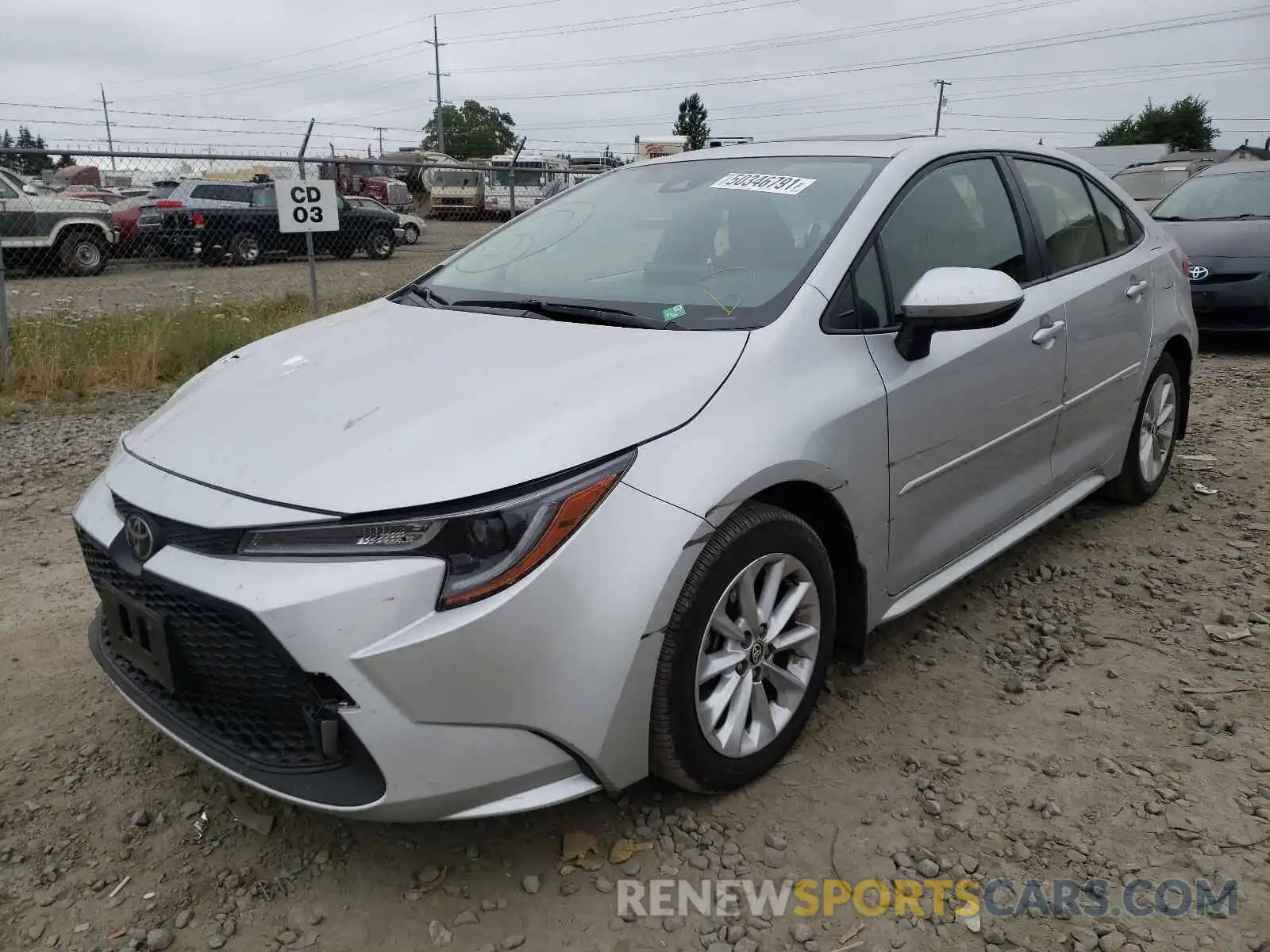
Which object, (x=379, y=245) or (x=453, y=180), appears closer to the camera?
(x=379, y=245)

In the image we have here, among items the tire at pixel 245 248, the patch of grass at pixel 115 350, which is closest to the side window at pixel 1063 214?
the patch of grass at pixel 115 350

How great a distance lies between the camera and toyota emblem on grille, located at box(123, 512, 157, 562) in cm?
204

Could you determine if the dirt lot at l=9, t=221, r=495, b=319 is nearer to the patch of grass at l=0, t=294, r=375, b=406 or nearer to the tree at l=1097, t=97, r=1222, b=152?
the patch of grass at l=0, t=294, r=375, b=406

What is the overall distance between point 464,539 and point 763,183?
1.68 m

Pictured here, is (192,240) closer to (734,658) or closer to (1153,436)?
(1153,436)

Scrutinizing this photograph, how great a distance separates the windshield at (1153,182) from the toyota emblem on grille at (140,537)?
15.8m

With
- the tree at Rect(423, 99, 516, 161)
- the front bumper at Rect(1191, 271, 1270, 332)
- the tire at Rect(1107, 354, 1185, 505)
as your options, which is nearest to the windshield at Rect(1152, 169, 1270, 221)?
the front bumper at Rect(1191, 271, 1270, 332)

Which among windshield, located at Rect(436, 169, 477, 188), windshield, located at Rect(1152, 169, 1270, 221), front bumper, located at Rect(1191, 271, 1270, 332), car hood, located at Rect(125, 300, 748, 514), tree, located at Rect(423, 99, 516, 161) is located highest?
tree, located at Rect(423, 99, 516, 161)

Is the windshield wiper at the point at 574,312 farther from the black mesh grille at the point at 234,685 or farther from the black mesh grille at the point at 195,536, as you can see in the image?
the black mesh grille at the point at 234,685

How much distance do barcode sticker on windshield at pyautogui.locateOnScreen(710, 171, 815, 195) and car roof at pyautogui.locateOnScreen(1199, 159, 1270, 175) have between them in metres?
7.60

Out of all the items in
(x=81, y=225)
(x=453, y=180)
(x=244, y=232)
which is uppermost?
(x=453, y=180)

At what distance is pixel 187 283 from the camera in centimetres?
1336

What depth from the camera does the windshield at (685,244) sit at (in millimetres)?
2562

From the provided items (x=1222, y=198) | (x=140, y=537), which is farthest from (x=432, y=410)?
(x=1222, y=198)
